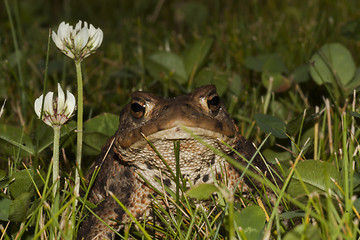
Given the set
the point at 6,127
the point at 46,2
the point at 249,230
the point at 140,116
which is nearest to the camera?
the point at 249,230

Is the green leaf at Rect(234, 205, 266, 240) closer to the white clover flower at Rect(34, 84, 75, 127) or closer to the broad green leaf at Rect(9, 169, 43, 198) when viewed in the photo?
the white clover flower at Rect(34, 84, 75, 127)

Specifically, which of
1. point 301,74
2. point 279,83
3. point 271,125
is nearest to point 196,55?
point 279,83

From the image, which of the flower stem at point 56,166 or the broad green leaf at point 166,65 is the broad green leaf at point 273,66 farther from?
the flower stem at point 56,166

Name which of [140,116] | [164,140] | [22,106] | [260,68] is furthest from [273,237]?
[22,106]

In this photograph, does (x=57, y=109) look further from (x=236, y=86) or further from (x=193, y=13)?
(x=193, y=13)

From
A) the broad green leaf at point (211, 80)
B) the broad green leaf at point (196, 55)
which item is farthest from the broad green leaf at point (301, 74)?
the broad green leaf at point (196, 55)

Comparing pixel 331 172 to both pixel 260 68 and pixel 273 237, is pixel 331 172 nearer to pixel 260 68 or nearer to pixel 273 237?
pixel 273 237

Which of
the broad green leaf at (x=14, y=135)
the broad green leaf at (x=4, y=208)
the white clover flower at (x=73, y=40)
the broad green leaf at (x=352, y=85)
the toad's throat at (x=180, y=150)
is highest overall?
the white clover flower at (x=73, y=40)
